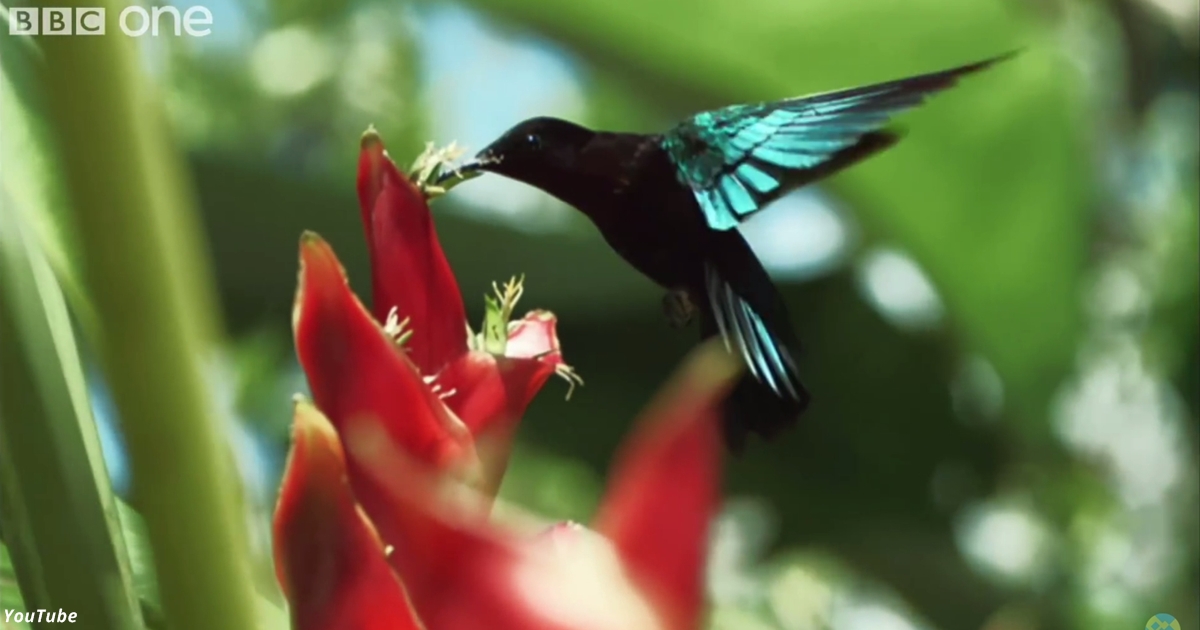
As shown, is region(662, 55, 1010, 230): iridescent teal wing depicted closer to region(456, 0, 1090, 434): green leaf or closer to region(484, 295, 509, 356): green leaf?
region(484, 295, 509, 356): green leaf

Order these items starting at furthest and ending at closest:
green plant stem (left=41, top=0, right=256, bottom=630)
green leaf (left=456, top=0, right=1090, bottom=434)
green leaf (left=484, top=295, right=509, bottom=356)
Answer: green leaf (left=456, top=0, right=1090, bottom=434) → green leaf (left=484, top=295, right=509, bottom=356) → green plant stem (left=41, top=0, right=256, bottom=630)

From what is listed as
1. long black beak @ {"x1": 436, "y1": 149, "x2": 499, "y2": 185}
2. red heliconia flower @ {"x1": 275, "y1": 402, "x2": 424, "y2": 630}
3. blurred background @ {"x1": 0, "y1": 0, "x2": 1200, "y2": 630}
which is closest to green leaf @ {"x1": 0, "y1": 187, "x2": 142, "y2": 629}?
red heliconia flower @ {"x1": 275, "y1": 402, "x2": 424, "y2": 630}

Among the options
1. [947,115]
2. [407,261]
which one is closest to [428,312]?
[407,261]

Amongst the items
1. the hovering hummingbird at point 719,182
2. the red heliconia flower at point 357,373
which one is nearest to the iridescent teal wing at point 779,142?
the hovering hummingbird at point 719,182

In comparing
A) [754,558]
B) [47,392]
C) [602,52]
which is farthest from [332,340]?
[754,558]

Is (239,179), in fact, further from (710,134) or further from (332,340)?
(332,340)

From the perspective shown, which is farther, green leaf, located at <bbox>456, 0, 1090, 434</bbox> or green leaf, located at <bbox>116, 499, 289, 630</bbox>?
green leaf, located at <bbox>456, 0, 1090, 434</bbox>

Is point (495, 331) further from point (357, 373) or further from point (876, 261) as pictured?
point (876, 261)
